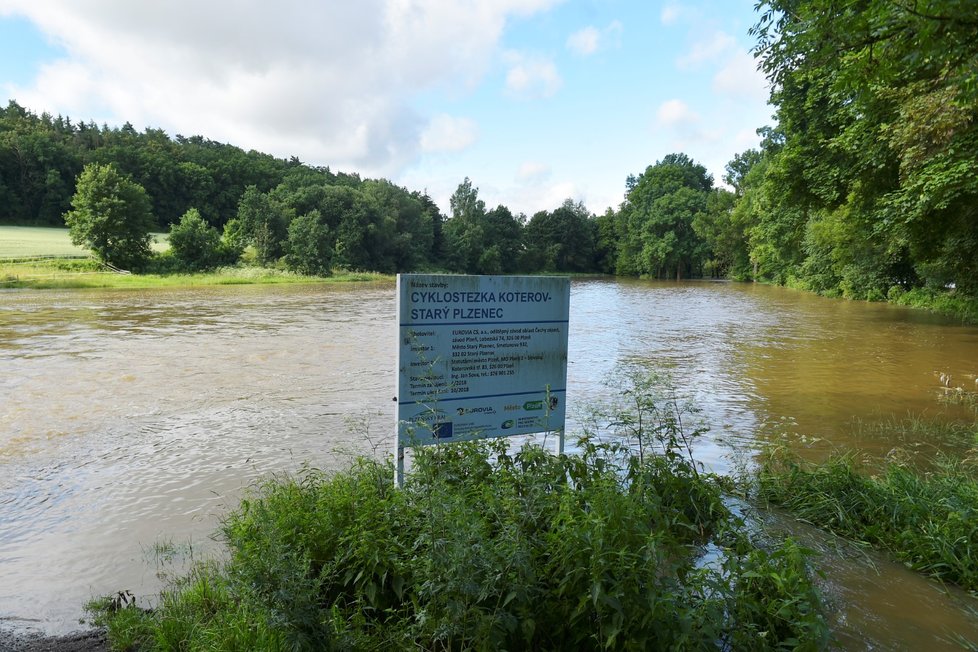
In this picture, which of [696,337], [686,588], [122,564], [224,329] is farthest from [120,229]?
[686,588]

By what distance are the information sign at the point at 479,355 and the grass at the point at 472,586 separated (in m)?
0.71

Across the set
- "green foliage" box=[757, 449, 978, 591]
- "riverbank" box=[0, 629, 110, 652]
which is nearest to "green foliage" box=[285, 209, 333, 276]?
"green foliage" box=[757, 449, 978, 591]

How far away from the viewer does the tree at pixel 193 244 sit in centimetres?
5269

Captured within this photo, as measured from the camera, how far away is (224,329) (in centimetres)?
1862

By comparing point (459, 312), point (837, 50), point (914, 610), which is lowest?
point (914, 610)

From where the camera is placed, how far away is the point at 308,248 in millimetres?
60656

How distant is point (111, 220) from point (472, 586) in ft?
181

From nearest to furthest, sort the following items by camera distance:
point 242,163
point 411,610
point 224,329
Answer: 1. point 411,610
2. point 224,329
3. point 242,163

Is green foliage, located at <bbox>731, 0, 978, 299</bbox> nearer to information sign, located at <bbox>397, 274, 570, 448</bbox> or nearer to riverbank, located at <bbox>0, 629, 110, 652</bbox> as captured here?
information sign, located at <bbox>397, 274, 570, 448</bbox>

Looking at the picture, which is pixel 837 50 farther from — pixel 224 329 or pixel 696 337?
pixel 224 329

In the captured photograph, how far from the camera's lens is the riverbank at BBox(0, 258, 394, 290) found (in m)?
34.9

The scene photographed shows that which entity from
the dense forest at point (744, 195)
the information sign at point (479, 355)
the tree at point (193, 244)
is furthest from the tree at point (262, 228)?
the information sign at point (479, 355)

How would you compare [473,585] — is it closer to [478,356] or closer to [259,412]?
[478,356]

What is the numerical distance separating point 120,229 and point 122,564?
52.2m
